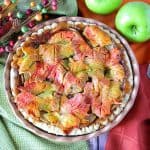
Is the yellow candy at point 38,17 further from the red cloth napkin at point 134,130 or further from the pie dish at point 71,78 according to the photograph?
the red cloth napkin at point 134,130

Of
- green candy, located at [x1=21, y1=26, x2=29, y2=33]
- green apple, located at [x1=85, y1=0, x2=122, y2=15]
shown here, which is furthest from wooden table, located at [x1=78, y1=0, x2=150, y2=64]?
green candy, located at [x1=21, y1=26, x2=29, y2=33]

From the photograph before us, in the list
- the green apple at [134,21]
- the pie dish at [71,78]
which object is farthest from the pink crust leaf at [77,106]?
the green apple at [134,21]

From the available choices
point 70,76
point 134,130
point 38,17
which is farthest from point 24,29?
point 134,130

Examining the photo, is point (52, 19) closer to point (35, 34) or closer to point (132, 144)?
point (35, 34)

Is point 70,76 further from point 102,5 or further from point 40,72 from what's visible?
point 102,5

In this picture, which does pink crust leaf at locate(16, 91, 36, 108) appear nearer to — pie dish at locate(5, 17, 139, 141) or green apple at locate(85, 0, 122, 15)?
pie dish at locate(5, 17, 139, 141)

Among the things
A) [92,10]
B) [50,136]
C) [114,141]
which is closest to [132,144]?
[114,141]
